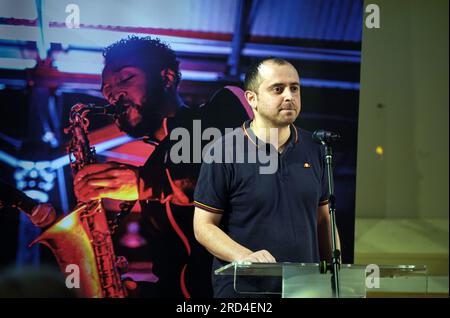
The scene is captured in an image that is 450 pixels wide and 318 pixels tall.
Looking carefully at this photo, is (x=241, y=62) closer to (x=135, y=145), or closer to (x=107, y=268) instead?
(x=135, y=145)

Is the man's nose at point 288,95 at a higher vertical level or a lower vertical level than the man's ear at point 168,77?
lower

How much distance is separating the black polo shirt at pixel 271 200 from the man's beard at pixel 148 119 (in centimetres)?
53

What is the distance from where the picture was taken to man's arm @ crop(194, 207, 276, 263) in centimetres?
336

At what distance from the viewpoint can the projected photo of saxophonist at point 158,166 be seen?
3.95 metres

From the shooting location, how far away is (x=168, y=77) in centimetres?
397

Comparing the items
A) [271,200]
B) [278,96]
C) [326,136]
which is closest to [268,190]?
[271,200]

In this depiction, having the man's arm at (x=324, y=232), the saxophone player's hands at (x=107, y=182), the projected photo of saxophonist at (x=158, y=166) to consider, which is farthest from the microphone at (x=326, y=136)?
the saxophone player's hands at (x=107, y=182)

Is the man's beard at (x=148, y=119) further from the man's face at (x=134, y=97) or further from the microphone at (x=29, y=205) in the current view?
the microphone at (x=29, y=205)

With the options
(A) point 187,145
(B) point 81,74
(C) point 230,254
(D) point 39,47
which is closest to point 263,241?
(C) point 230,254

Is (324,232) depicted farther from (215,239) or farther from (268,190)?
(215,239)

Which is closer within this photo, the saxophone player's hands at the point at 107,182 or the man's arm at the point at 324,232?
the man's arm at the point at 324,232

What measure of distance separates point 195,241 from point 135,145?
2.24 feet

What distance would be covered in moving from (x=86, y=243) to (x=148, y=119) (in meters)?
0.83

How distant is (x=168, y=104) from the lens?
13.1ft
